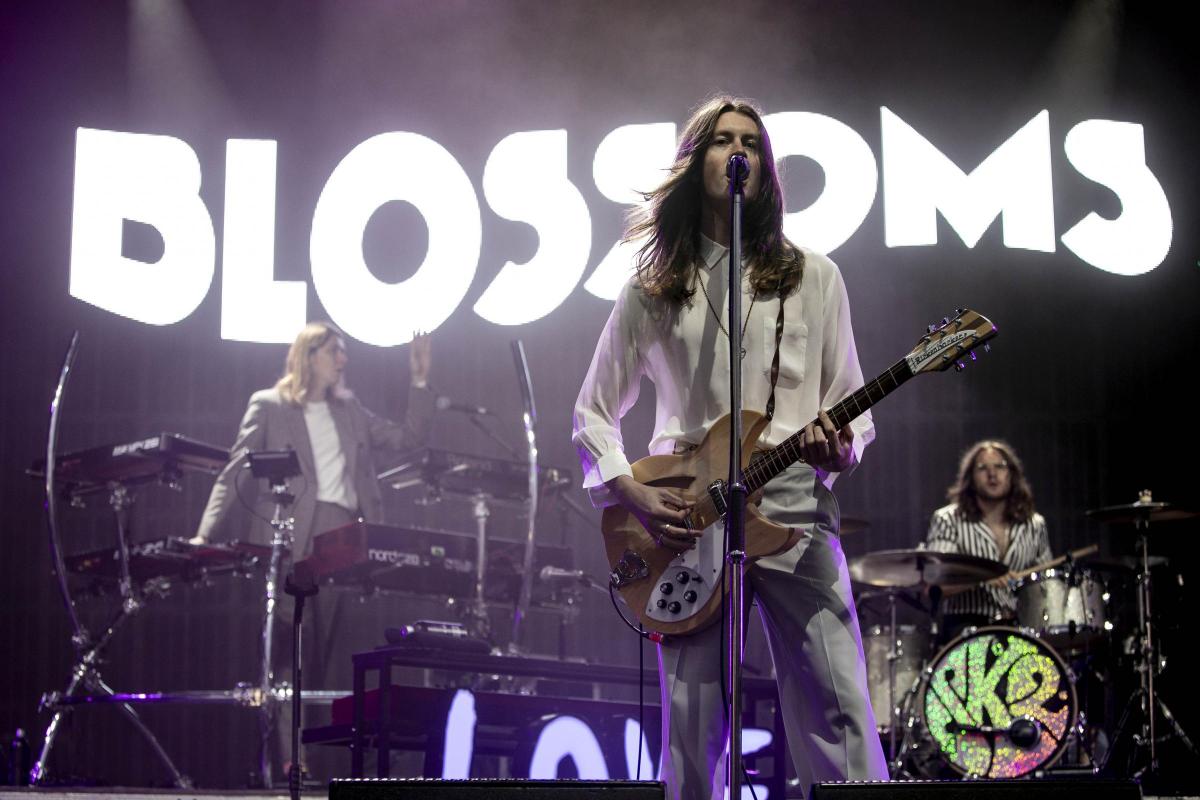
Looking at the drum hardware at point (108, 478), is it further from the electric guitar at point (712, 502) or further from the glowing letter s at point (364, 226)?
the electric guitar at point (712, 502)

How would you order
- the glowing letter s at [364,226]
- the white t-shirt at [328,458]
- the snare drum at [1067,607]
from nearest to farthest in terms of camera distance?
the snare drum at [1067,607] → the white t-shirt at [328,458] → the glowing letter s at [364,226]

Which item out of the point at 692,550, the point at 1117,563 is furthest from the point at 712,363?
the point at 1117,563

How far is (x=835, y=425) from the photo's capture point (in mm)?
2797

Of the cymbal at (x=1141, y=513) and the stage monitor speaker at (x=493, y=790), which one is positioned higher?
→ the cymbal at (x=1141, y=513)

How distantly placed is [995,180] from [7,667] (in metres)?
6.34

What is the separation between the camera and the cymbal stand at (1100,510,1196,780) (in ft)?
19.5

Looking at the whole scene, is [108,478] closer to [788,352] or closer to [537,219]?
[537,219]

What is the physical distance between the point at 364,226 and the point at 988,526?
3.88 metres

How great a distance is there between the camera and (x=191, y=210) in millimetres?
7621

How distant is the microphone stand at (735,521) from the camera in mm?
2475

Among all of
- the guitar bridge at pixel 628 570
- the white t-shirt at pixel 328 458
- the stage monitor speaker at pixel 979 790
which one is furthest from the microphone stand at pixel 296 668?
the white t-shirt at pixel 328 458

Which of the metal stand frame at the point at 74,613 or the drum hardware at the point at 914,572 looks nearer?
the drum hardware at the point at 914,572

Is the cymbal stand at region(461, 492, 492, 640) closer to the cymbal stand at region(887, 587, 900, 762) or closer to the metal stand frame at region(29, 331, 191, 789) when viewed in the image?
the metal stand frame at region(29, 331, 191, 789)

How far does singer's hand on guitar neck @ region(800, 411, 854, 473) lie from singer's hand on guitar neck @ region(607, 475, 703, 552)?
0.28m
